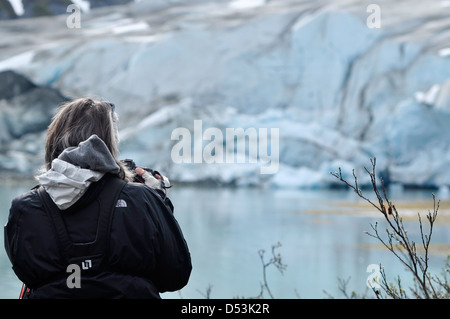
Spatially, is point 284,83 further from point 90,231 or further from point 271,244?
point 90,231

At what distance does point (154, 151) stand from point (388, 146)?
6279 mm

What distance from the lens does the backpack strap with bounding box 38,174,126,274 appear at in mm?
1066

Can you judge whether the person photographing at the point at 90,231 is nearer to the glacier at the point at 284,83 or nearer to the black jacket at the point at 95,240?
the black jacket at the point at 95,240

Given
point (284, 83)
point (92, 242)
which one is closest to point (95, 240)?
point (92, 242)

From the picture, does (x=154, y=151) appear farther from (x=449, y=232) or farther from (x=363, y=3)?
(x=449, y=232)

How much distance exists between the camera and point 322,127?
16.8 metres

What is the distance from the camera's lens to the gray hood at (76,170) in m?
1.06

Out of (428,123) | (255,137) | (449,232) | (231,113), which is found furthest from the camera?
(231,113)

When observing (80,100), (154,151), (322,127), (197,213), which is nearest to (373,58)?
(322,127)

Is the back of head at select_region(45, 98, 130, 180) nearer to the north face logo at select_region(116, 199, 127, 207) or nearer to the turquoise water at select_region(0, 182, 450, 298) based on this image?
the north face logo at select_region(116, 199, 127, 207)

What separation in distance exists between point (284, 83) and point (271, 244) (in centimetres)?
1126

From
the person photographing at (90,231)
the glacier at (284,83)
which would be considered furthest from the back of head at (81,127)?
the glacier at (284,83)

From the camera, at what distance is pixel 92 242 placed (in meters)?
1.07

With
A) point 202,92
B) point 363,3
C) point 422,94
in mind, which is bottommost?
point 422,94
